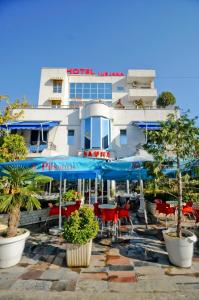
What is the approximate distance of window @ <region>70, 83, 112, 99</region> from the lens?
32.1 meters

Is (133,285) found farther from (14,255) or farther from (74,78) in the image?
(74,78)

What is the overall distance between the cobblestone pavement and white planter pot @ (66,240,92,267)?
0.48ft

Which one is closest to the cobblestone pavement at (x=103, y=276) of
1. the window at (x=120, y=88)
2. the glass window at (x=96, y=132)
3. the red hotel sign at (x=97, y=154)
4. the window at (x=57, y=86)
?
the red hotel sign at (x=97, y=154)

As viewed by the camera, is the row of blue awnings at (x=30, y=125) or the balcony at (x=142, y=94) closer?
the row of blue awnings at (x=30, y=125)

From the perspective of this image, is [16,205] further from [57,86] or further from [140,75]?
[140,75]

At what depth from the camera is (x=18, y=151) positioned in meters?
17.3

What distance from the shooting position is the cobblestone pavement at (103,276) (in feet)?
12.8

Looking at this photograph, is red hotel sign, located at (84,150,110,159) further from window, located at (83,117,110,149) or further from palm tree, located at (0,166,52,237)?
palm tree, located at (0,166,52,237)

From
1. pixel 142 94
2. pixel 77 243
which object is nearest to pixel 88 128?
pixel 142 94

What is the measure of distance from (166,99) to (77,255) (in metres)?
37.5

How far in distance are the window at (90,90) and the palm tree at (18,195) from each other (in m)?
27.4

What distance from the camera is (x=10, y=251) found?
16.6 feet

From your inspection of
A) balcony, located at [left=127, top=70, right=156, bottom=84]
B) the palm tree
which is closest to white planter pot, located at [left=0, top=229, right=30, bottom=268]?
the palm tree

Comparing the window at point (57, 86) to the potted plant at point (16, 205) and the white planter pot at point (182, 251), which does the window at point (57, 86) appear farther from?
the white planter pot at point (182, 251)
